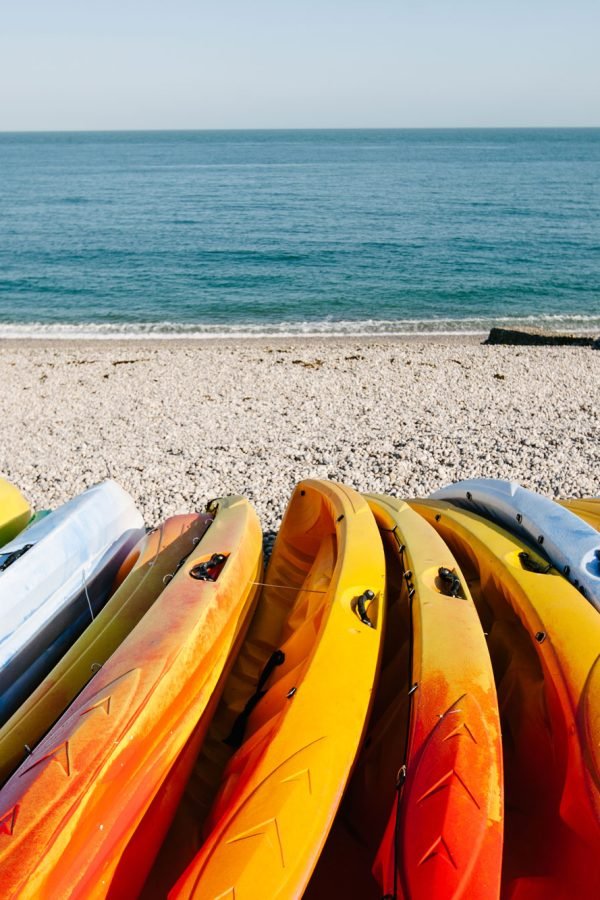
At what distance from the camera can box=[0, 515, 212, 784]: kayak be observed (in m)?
2.82

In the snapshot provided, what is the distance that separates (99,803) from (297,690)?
80cm

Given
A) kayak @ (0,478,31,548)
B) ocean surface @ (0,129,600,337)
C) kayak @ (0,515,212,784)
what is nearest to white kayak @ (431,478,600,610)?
kayak @ (0,515,212,784)

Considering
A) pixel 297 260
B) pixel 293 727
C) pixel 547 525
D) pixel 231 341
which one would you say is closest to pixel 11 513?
pixel 293 727

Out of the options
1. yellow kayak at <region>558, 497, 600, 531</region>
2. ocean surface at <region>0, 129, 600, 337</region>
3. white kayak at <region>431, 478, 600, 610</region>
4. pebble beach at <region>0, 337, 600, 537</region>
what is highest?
ocean surface at <region>0, 129, 600, 337</region>

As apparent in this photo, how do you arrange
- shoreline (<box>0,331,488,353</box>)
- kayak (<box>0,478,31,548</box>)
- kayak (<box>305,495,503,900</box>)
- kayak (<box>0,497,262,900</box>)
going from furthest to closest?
shoreline (<box>0,331,488,353</box>) → kayak (<box>0,478,31,548</box>) → kayak (<box>0,497,262,900</box>) → kayak (<box>305,495,503,900</box>)

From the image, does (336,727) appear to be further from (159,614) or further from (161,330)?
(161,330)

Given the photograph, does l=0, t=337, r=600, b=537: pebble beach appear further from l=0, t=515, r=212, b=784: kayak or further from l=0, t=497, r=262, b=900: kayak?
l=0, t=497, r=262, b=900: kayak

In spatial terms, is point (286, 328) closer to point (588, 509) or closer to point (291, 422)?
point (291, 422)

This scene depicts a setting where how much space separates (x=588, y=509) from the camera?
4676mm

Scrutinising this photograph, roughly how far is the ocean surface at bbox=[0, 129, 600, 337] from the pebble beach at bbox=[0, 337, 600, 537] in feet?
17.0

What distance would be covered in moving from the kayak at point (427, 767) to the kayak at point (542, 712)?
11.2 inches

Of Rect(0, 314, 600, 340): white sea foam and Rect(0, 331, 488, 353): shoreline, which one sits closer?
Rect(0, 331, 488, 353): shoreline

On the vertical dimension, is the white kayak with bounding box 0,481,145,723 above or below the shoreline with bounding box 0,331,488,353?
below

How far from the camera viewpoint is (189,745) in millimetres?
2686
